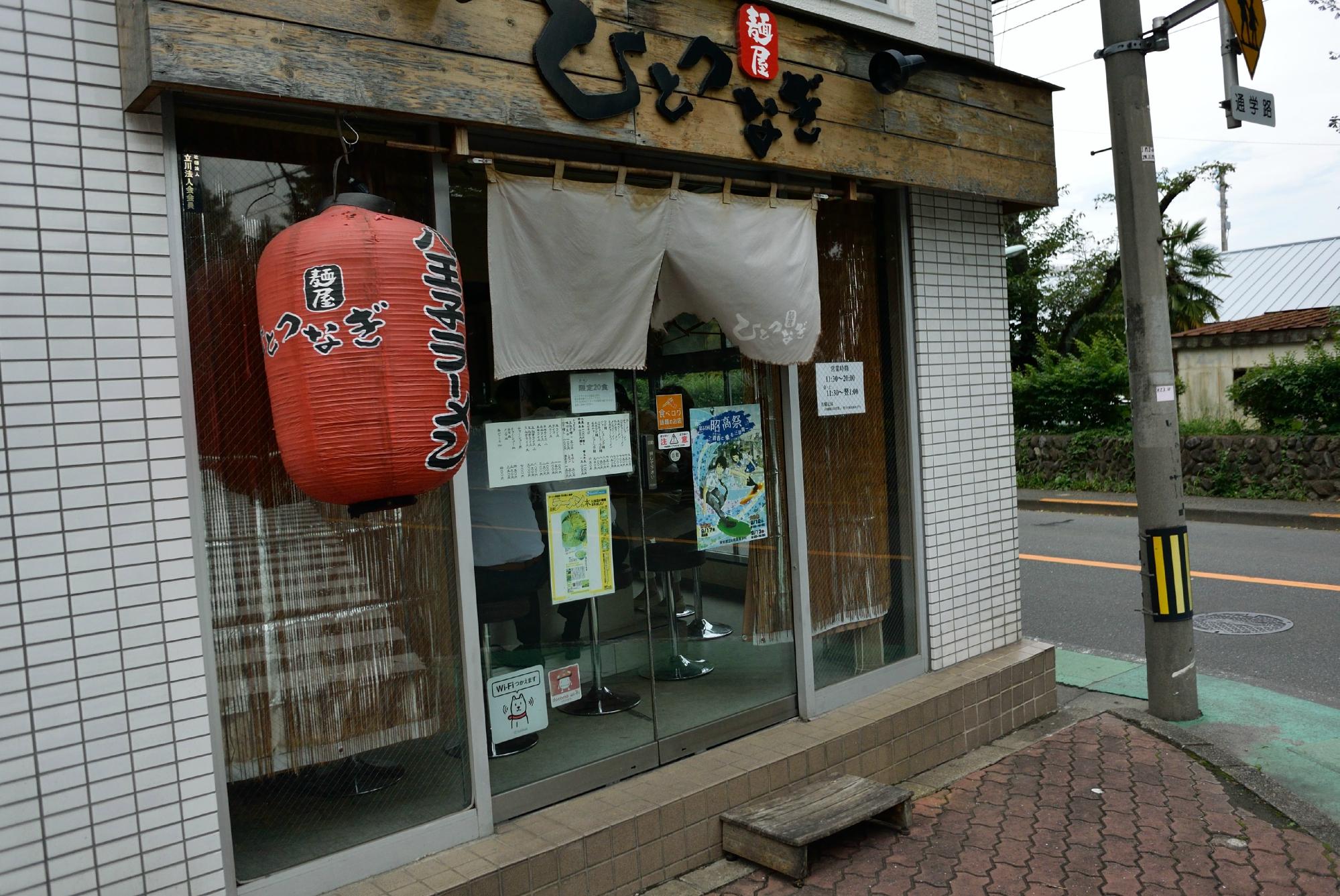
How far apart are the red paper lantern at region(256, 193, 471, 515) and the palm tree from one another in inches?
1210

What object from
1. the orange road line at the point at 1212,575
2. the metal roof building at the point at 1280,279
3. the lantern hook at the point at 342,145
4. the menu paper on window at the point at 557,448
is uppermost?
the metal roof building at the point at 1280,279

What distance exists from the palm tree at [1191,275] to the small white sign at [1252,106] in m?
25.7

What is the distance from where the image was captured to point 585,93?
166 inches

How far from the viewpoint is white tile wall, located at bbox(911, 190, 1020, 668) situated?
6230 mm

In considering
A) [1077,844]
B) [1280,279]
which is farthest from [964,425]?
[1280,279]

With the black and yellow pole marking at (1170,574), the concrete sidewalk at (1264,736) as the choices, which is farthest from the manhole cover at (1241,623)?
the black and yellow pole marking at (1170,574)

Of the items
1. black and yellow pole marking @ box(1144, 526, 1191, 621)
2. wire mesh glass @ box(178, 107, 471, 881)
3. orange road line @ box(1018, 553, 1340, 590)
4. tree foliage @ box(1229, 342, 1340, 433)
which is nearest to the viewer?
wire mesh glass @ box(178, 107, 471, 881)

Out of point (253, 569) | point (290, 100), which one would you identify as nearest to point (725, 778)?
point (253, 569)

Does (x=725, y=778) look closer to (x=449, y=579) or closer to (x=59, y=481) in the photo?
(x=449, y=579)

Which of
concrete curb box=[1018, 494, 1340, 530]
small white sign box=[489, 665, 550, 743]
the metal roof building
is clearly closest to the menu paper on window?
small white sign box=[489, 665, 550, 743]

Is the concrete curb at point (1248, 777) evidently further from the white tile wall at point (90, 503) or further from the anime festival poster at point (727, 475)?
the white tile wall at point (90, 503)

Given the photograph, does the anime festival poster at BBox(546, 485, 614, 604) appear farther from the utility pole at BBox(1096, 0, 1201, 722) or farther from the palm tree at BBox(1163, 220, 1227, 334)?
the palm tree at BBox(1163, 220, 1227, 334)

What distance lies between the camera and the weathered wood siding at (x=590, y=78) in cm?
324

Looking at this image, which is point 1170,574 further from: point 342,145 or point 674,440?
point 342,145
